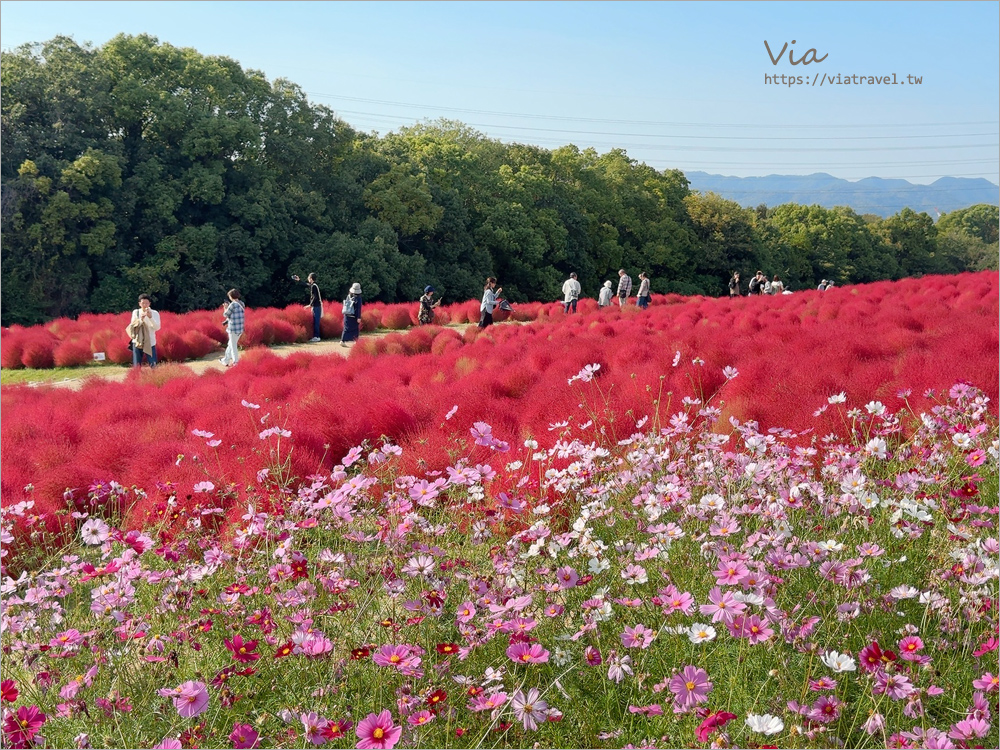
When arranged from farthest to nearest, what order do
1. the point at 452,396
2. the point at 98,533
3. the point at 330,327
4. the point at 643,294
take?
the point at 643,294
the point at 330,327
the point at 452,396
the point at 98,533

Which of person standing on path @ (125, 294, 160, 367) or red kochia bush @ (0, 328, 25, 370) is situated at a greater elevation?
person standing on path @ (125, 294, 160, 367)

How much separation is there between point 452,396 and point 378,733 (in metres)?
5.33

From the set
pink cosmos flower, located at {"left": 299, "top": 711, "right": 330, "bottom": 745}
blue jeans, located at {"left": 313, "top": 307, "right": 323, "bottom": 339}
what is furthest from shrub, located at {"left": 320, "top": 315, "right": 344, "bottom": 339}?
pink cosmos flower, located at {"left": 299, "top": 711, "right": 330, "bottom": 745}

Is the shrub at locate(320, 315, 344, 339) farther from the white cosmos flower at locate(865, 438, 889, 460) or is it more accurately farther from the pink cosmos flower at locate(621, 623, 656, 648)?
the pink cosmos flower at locate(621, 623, 656, 648)

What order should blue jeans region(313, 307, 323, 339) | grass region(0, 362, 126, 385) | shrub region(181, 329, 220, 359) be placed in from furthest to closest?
blue jeans region(313, 307, 323, 339), shrub region(181, 329, 220, 359), grass region(0, 362, 126, 385)

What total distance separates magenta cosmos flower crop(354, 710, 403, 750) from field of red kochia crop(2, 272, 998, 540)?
2072 mm

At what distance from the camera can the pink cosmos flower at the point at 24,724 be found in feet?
6.84

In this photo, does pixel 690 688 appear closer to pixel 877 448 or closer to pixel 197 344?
pixel 877 448

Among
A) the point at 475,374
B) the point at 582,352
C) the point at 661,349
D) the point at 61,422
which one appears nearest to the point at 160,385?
the point at 61,422

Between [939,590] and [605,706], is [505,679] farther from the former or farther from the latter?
[939,590]

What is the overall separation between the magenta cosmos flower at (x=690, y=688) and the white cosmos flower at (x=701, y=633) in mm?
140

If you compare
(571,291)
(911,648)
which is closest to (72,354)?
(571,291)

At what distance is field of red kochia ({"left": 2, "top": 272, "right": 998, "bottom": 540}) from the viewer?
5633mm

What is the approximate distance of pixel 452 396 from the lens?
23.5ft
